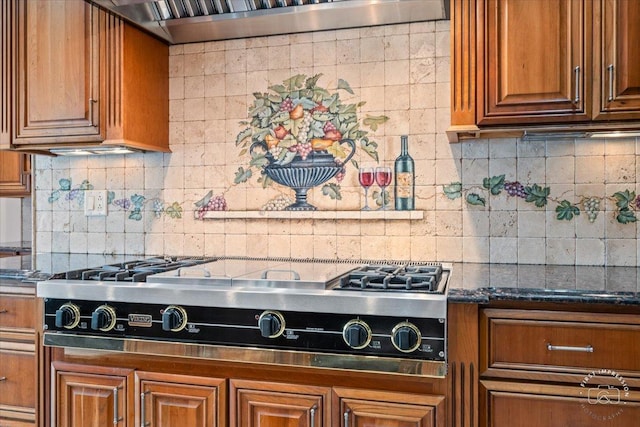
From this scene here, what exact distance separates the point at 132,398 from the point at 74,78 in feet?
4.46

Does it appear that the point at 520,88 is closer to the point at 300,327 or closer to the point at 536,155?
the point at 536,155

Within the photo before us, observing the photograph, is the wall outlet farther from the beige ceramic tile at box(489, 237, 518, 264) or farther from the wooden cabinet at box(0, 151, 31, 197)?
the beige ceramic tile at box(489, 237, 518, 264)

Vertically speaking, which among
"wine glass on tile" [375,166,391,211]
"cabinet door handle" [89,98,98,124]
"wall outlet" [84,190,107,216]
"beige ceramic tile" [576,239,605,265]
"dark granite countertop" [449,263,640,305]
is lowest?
"dark granite countertop" [449,263,640,305]

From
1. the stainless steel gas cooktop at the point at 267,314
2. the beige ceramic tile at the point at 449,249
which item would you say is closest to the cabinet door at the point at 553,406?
the stainless steel gas cooktop at the point at 267,314

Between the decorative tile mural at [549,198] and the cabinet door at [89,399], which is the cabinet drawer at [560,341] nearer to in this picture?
the decorative tile mural at [549,198]

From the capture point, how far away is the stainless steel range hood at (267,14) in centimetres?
199

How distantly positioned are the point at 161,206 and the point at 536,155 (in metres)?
1.71

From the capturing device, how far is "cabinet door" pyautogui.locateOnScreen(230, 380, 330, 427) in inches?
59.3

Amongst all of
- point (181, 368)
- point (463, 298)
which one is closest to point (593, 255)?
point (463, 298)

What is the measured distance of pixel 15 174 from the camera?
298 cm

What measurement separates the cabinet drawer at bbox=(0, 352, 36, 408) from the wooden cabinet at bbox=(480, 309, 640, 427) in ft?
5.22

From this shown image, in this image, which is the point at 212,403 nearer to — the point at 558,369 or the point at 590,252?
the point at 558,369

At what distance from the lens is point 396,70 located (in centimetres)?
213

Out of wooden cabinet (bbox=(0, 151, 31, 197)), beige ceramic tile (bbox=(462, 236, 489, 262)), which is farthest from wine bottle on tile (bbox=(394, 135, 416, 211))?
wooden cabinet (bbox=(0, 151, 31, 197))
